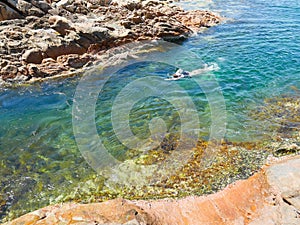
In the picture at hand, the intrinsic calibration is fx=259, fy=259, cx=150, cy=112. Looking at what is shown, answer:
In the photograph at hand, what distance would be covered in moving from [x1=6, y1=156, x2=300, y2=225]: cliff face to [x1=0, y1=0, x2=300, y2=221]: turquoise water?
1.64m

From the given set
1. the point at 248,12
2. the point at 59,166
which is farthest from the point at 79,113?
the point at 248,12

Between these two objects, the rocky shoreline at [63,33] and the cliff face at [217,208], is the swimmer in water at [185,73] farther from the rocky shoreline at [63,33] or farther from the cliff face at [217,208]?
the cliff face at [217,208]

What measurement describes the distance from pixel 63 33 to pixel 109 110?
10.4 meters

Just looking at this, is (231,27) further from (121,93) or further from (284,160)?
(284,160)

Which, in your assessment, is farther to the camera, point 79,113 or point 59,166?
point 79,113

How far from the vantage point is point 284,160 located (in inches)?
363

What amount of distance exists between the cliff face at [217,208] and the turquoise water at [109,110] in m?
1.64

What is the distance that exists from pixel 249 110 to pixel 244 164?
4125mm

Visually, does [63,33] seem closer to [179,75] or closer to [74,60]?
[74,60]

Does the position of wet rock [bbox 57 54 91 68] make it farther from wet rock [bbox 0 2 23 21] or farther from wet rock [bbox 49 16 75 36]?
wet rock [bbox 0 2 23 21]

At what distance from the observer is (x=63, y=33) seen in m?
20.5

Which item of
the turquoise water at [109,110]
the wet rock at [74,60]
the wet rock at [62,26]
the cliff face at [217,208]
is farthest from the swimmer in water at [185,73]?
the wet rock at [62,26]

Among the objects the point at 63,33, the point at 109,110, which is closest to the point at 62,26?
the point at 63,33

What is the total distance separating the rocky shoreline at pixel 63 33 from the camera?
17688 mm
